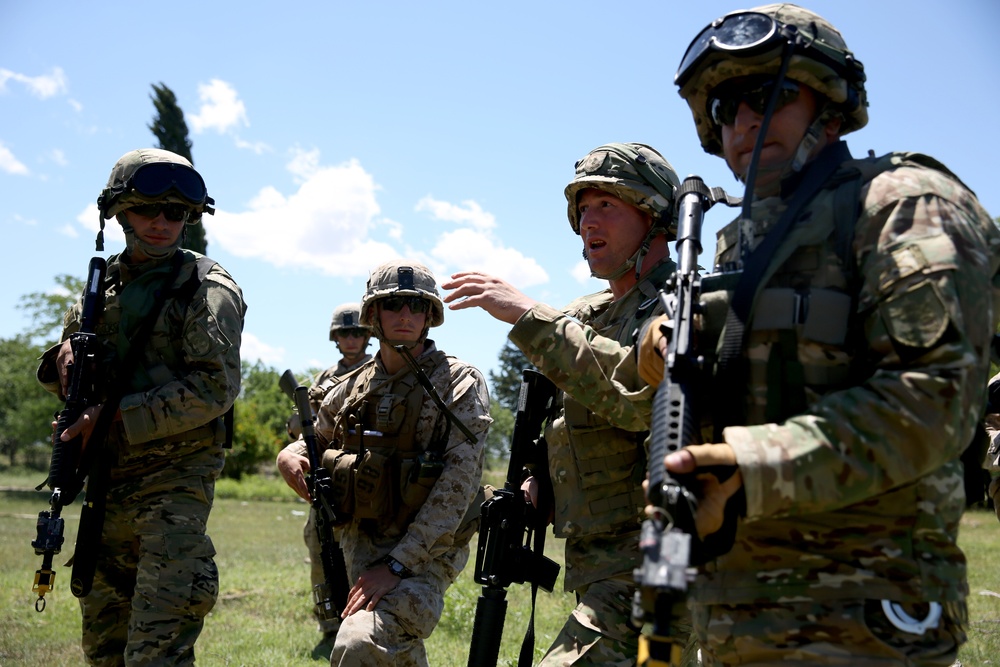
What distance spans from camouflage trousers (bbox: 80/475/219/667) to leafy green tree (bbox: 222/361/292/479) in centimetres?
2579

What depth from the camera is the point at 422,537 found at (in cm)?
486

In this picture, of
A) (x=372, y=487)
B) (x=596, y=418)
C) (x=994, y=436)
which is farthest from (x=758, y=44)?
(x=994, y=436)

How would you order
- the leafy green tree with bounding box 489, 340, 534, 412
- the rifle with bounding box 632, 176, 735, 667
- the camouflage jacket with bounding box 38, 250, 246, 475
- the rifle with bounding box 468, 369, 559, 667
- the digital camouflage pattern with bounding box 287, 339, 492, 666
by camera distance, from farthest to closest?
the leafy green tree with bounding box 489, 340, 534, 412
the camouflage jacket with bounding box 38, 250, 246, 475
the digital camouflage pattern with bounding box 287, 339, 492, 666
the rifle with bounding box 468, 369, 559, 667
the rifle with bounding box 632, 176, 735, 667

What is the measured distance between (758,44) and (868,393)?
1.02 metres

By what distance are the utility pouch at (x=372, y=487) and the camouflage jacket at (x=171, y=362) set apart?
2.65 ft

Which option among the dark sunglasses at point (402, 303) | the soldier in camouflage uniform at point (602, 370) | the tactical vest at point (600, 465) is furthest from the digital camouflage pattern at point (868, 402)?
the dark sunglasses at point (402, 303)

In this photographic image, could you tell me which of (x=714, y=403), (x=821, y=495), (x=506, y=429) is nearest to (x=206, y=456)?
(x=714, y=403)

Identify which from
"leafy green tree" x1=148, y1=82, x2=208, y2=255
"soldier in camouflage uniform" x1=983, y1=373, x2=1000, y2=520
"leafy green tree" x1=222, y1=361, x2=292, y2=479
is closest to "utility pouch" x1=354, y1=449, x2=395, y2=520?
"soldier in camouflage uniform" x1=983, y1=373, x2=1000, y2=520

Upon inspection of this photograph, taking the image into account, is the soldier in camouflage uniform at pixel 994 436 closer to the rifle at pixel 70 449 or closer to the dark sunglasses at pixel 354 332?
the rifle at pixel 70 449

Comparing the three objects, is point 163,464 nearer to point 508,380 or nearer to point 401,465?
point 401,465

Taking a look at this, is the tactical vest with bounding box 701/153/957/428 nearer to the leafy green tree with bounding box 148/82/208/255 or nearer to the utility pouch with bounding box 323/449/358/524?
the utility pouch with bounding box 323/449/358/524

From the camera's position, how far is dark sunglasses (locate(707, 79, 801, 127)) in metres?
2.62

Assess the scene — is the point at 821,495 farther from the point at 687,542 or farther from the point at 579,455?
the point at 579,455

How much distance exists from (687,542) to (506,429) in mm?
51634
